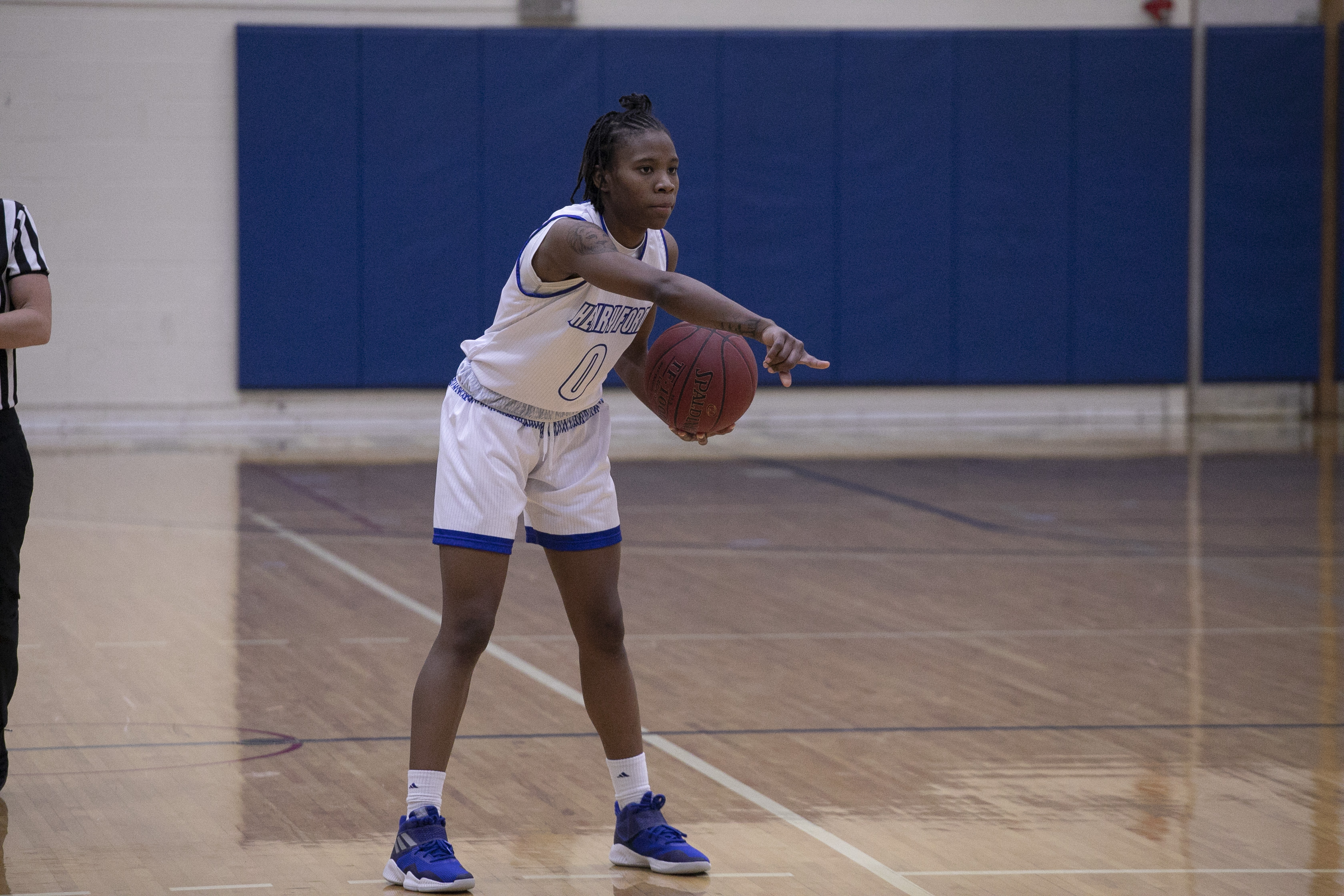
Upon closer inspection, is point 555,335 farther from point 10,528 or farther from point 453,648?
point 10,528

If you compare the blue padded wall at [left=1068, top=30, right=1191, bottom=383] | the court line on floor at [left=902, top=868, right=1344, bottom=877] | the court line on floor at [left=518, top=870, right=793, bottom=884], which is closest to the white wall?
the blue padded wall at [left=1068, top=30, right=1191, bottom=383]

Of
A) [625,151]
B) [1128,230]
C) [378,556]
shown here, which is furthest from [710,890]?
[1128,230]

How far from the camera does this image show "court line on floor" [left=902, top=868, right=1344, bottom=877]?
10.3ft

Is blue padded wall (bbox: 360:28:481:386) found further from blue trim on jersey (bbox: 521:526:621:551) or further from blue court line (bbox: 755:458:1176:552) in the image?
blue trim on jersey (bbox: 521:526:621:551)

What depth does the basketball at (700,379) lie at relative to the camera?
3.22m

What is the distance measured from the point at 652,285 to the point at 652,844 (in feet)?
3.57

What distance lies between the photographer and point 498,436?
3.11 metres

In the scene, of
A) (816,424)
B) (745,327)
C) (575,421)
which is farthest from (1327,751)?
(816,424)

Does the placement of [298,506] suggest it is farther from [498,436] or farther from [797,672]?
[498,436]

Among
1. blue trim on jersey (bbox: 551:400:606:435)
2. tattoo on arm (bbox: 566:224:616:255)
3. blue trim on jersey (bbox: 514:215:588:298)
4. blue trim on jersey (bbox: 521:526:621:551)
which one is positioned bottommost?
blue trim on jersey (bbox: 521:526:621:551)

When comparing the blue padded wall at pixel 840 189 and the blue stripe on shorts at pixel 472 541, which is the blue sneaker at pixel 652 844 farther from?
the blue padded wall at pixel 840 189

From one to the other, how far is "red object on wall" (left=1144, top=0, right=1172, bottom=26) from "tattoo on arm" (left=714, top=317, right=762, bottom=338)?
11.5 meters

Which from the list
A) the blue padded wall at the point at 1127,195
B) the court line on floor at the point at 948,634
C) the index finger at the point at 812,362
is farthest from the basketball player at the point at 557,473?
the blue padded wall at the point at 1127,195

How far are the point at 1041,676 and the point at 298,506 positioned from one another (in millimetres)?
4630
